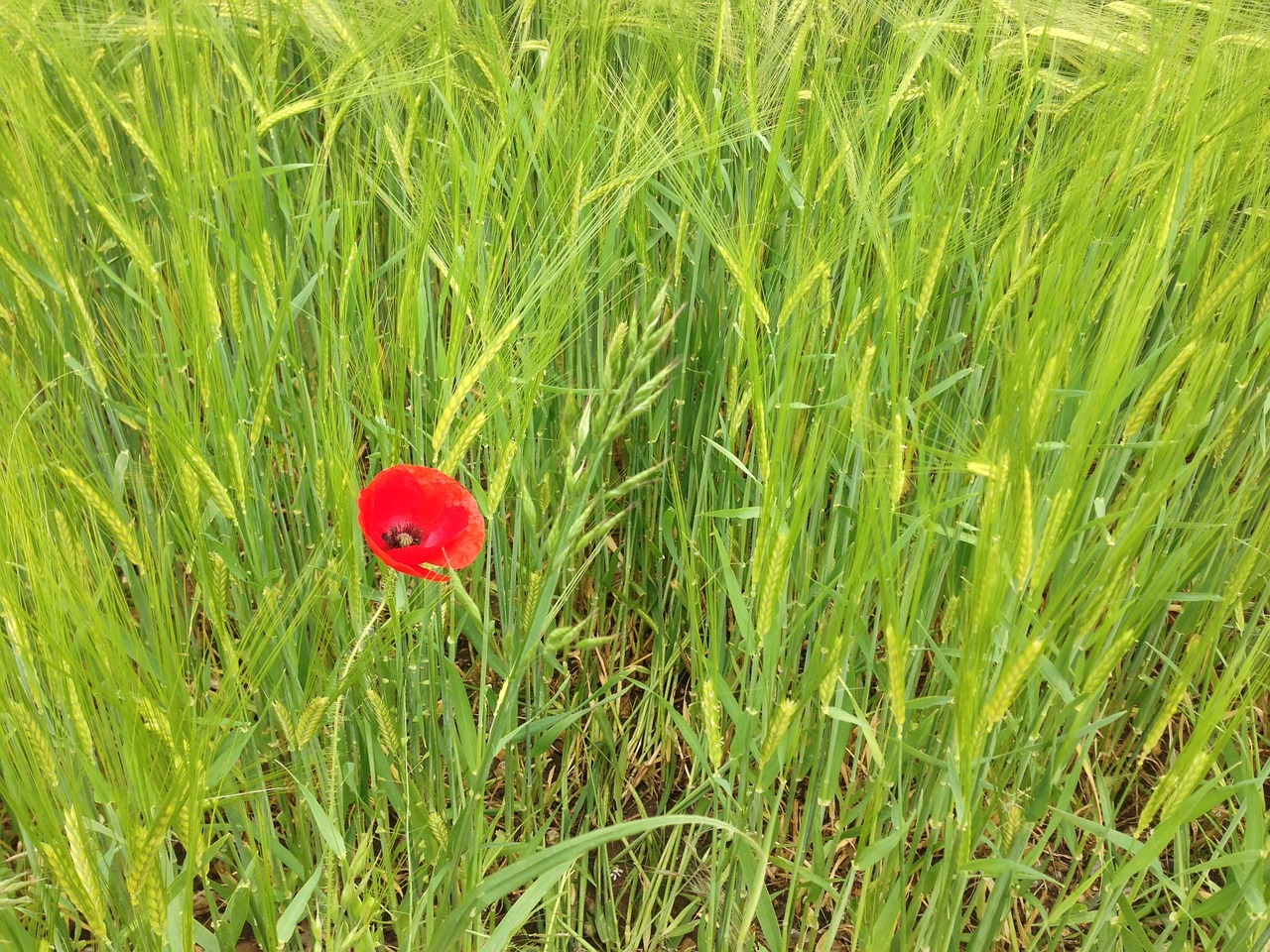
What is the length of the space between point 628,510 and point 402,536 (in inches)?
8.6

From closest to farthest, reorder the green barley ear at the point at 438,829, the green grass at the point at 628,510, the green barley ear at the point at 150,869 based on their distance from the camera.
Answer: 1. the green barley ear at the point at 150,869
2. the green grass at the point at 628,510
3. the green barley ear at the point at 438,829

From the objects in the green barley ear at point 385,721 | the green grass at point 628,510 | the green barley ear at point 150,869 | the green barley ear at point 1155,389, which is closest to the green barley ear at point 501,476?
the green grass at point 628,510

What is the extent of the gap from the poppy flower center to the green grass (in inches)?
1.6

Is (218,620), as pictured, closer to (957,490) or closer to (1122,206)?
(957,490)

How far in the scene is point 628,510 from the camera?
912 mm

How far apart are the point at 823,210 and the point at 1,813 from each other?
3.77ft

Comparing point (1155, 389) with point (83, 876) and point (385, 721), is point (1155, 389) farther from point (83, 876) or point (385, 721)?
point (83, 876)

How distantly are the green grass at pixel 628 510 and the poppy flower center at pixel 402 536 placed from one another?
1.6 inches

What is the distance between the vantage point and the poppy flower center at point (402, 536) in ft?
2.51

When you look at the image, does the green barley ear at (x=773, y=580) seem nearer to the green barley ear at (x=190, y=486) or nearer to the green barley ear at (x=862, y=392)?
the green barley ear at (x=862, y=392)

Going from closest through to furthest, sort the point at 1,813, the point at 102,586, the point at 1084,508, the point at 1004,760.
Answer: the point at 102,586, the point at 1084,508, the point at 1004,760, the point at 1,813

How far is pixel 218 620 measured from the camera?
2.43 feet

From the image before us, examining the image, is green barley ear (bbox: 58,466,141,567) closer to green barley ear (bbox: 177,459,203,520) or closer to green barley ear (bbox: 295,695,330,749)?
green barley ear (bbox: 177,459,203,520)

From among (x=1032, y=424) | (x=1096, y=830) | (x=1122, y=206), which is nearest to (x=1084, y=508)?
(x=1032, y=424)
